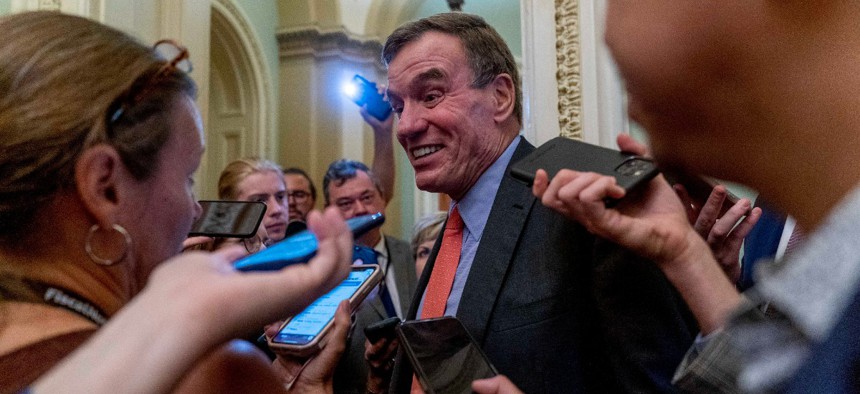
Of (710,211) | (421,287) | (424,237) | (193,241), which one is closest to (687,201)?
(710,211)

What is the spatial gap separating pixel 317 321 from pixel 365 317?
74 centimetres

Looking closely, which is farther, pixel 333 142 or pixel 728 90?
pixel 333 142

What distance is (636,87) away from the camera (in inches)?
19.7

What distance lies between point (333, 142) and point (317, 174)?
0.88 ft

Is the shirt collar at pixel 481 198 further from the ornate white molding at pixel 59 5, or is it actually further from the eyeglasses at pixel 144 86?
the ornate white molding at pixel 59 5

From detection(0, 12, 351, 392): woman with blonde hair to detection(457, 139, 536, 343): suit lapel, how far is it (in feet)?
1.37

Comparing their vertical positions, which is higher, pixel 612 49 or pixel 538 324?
pixel 612 49

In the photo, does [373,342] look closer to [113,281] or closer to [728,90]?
[113,281]

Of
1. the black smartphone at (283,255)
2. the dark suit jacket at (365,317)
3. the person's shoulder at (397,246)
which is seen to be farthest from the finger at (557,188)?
the person's shoulder at (397,246)

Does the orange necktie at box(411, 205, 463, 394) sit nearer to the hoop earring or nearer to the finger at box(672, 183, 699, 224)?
the finger at box(672, 183, 699, 224)

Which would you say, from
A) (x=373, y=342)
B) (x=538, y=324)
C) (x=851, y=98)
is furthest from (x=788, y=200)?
(x=373, y=342)

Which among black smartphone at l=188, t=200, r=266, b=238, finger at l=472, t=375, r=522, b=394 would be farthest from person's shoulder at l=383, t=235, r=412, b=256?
finger at l=472, t=375, r=522, b=394

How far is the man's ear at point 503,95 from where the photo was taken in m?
1.34

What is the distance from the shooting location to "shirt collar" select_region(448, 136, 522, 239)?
1245mm
